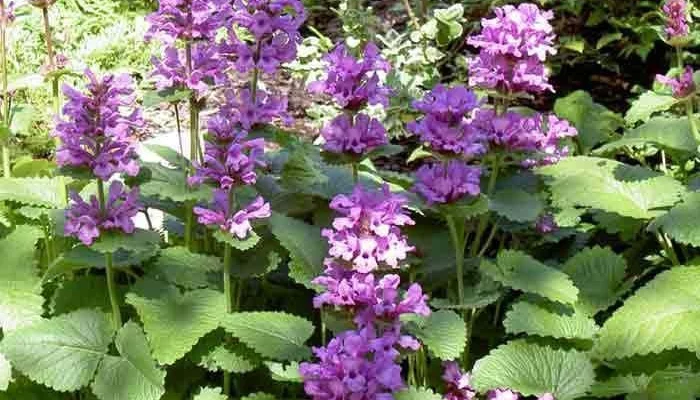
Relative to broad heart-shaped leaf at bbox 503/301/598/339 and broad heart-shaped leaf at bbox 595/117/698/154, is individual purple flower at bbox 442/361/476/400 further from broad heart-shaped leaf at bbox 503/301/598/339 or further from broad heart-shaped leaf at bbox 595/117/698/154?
broad heart-shaped leaf at bbox 595/117/698/154

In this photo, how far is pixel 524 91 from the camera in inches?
98.9

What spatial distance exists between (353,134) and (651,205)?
831 millimetres

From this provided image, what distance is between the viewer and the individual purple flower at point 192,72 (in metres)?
2.42

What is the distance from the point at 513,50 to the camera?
2.41m

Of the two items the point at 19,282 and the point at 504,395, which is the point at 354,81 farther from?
the point at 19,282

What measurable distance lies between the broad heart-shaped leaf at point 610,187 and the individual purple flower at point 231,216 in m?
0.85

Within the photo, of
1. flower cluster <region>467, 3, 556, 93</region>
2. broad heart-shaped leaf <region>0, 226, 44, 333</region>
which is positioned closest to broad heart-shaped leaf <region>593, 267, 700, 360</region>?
flower cluster <region>467, 3, 556, 93</region>

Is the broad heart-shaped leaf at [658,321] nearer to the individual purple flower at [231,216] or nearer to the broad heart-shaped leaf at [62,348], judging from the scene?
the individual purple flower at [231,216]

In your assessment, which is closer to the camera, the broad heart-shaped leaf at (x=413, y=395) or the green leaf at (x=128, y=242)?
the broad heart-shaped leaf at (x=413, y=395)

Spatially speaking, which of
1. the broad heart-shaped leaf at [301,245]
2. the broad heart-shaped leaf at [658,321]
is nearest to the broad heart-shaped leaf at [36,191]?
the broad heart-shaped leaf at [301,245]

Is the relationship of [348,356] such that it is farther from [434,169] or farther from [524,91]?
[524,91]

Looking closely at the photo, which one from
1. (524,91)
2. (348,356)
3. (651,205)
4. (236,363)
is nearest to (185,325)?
(236,363)

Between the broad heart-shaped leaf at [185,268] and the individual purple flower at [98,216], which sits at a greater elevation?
the individual purple flower at [98,216]

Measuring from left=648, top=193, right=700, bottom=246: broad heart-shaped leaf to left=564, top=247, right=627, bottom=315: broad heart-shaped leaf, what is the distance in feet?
0.49
